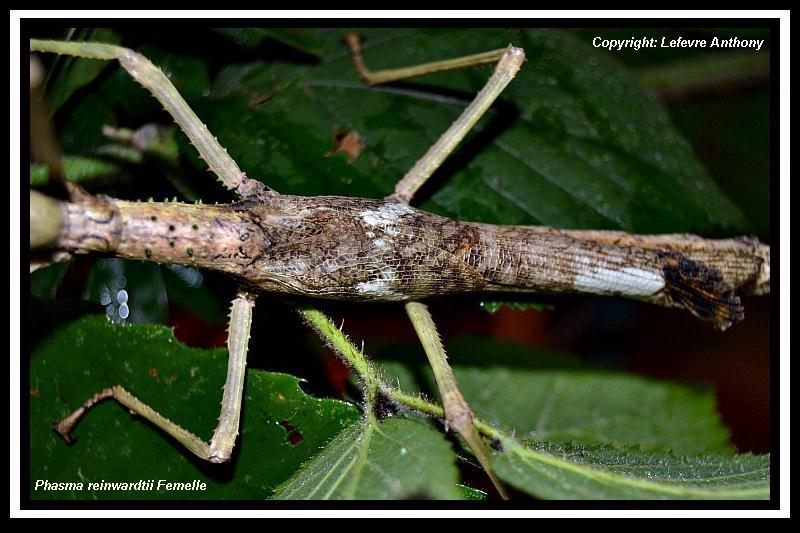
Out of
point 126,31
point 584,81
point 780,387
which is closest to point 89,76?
point 126,31

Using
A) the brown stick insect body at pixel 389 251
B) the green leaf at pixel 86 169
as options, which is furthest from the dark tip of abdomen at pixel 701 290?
the green leaf at pixel 86 169

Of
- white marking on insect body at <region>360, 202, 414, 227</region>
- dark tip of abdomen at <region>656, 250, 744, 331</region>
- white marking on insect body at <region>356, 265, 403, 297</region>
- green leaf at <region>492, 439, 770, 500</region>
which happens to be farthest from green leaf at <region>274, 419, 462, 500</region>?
dark tip of abdomen at <region>656, 250, 744, 331</region>

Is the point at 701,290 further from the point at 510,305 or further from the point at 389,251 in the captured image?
the point at 389,251

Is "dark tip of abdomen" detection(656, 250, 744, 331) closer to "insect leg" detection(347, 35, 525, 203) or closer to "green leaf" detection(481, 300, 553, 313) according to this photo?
"green leaf" detection(481, 300, 553, 313)

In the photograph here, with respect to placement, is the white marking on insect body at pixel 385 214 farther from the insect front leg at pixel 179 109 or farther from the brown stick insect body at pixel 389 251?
the insect front leg at pixel 179 109

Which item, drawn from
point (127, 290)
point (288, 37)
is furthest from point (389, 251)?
point (127, 290)

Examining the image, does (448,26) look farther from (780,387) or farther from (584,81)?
(780,387)
